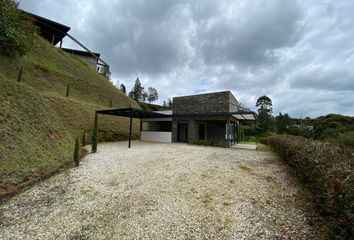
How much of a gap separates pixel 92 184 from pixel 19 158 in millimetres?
2613

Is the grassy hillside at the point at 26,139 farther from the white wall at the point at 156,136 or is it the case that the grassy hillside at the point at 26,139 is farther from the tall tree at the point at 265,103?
the tall tree at the point at 265,103

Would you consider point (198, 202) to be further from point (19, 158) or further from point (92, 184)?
point (19, 158)

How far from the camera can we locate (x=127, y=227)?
3.03 meters

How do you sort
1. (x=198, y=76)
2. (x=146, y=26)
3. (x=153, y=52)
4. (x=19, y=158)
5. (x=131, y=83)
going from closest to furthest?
1. (x=19, y=158)
2. (x=146, y=26)
3. (x=153, y=52)
4. (x=198, y=76)
5. (x=131, y=83)

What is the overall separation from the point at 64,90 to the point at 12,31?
6.11m

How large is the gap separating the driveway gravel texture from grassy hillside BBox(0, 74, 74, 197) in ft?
2.20

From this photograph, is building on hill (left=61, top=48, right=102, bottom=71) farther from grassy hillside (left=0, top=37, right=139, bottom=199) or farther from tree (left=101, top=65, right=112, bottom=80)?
grassy hillside (left=0, top=37, right=139, bottom=199)

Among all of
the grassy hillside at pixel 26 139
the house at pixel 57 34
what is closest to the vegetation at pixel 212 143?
the grassy hillside at pixel 26 139

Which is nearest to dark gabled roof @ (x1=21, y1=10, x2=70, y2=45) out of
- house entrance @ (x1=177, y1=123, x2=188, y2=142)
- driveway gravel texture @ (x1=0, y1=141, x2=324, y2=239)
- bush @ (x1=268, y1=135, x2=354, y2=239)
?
house entrance @ (x1=177, y1=123, x2=188, y2=142)

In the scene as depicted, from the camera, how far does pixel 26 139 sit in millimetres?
6254

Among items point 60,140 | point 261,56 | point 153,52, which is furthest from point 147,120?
point 261,56

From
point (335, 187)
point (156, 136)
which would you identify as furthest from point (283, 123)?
point (335, 187)

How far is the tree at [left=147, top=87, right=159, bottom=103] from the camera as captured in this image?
146 ft

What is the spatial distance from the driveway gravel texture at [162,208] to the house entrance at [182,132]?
1132 cm
